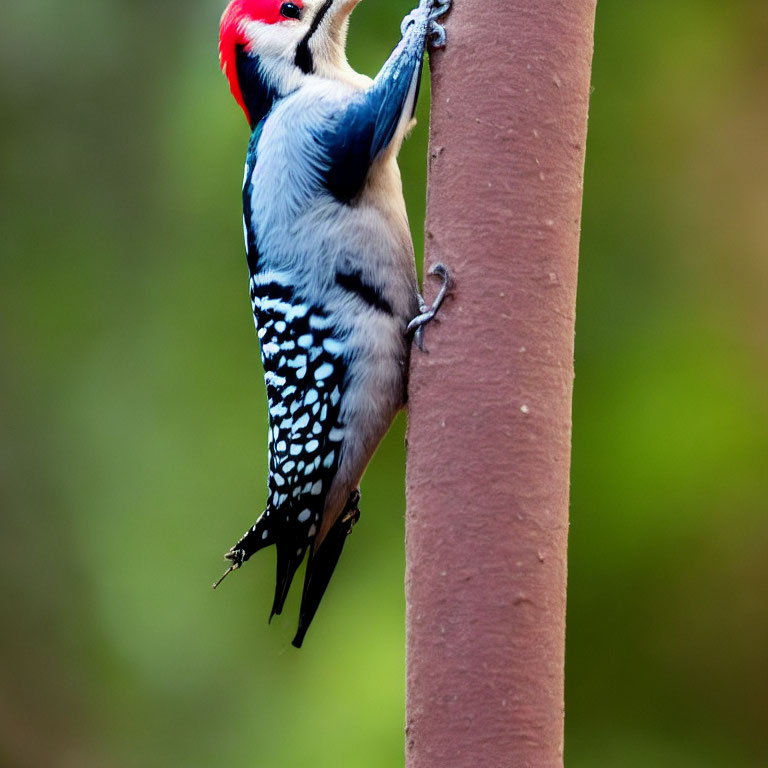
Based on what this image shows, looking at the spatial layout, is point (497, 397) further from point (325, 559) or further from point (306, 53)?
point (306, 53)

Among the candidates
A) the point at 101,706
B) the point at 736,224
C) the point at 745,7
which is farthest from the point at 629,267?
the point at 101,706

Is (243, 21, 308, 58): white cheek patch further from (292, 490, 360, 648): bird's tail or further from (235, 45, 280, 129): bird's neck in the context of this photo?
(292, 490, 360, 648): bird's tail

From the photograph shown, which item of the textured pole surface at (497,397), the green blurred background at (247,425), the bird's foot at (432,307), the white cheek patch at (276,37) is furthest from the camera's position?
the green blurred background at (247,425)

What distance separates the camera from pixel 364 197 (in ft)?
5.38

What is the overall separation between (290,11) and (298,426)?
0.73 m

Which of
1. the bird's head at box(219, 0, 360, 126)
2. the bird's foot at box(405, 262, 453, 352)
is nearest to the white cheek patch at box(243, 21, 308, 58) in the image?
the bird's head at box(219, 0, 360, 126)

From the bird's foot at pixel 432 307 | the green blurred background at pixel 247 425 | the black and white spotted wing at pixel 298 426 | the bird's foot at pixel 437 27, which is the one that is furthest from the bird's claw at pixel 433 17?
the green blurred background at pixel 247 425

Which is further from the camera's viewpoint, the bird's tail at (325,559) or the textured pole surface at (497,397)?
the bird's tail at (325,559)

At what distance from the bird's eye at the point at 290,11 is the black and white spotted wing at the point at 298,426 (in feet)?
1.60

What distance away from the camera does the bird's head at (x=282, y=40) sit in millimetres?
1762

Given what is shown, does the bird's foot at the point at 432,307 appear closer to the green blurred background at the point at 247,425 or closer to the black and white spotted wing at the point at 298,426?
the black and white spotted wing at the point at 298,426

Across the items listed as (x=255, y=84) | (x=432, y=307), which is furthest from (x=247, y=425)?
(x=432, y=307)

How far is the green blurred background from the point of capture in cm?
301

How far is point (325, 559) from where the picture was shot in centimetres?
167
